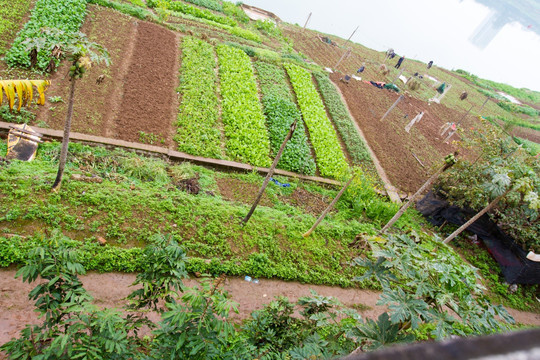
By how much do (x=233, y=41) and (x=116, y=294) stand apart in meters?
14.3

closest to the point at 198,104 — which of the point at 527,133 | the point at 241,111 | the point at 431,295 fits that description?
the point at 241,111

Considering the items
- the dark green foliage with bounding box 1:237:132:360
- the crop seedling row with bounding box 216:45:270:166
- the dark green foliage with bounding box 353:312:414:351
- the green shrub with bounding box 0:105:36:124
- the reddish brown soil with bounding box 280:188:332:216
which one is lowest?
the green shrub with bounding box 0:105:36:124

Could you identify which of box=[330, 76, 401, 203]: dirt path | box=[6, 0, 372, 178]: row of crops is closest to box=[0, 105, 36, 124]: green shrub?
box=[6, 0, 372, 178]: row of crops

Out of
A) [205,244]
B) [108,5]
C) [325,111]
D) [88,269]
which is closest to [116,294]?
[88,269]

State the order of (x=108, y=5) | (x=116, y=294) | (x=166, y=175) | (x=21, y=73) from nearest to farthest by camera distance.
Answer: (x=116, y=294) < (x=166, y=175) < (x=21, y=73) < (x=108, y=5)

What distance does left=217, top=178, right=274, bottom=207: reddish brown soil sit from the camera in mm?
8477

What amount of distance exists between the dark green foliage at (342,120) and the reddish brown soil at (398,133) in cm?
73

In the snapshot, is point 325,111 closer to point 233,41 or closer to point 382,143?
point 382,143

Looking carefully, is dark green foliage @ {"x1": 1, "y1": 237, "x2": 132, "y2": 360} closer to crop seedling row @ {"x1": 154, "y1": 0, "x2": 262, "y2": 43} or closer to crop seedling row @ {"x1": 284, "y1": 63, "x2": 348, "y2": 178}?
crop seedling row @ {"x1": 284, "y1": 63, "x2": 348, "y2": 178}

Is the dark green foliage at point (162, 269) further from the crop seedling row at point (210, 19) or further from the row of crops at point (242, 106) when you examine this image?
the crop seedling row at point (210, 19)

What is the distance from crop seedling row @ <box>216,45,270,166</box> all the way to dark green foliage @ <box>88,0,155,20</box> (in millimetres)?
3531

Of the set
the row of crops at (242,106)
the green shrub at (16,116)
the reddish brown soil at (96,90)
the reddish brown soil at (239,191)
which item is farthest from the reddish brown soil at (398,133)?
the green shrub at (16,116)

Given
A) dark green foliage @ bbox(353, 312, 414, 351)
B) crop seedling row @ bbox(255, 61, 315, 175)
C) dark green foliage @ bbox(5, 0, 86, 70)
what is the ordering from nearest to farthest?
dark green foliage @ bbox(353, 312, 414, 351), dark green foliage @ bbox(5, 0, 86, 70), crop seedling row @ bbox(255, 61, 315, 175)

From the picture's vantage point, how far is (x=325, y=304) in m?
3.88
